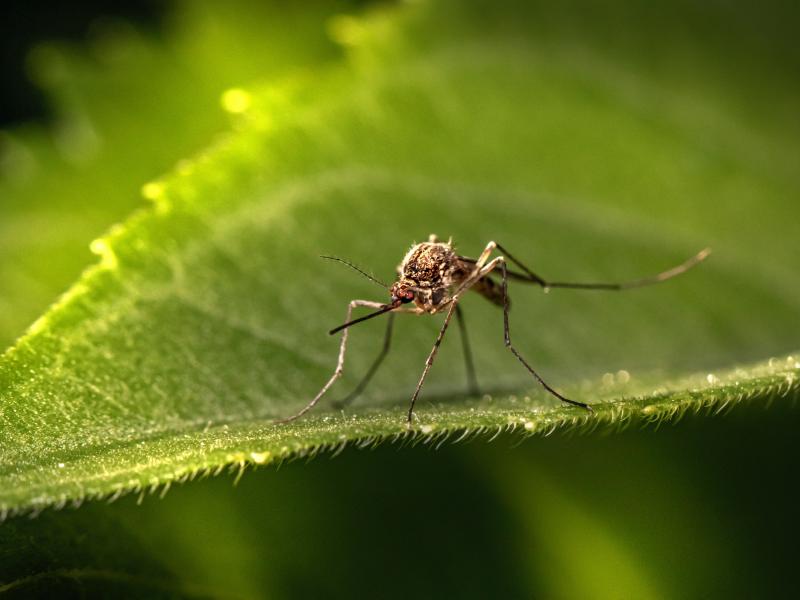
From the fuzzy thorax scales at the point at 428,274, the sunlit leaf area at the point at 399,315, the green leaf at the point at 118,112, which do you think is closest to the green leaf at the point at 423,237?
the sunlit leaf area at the point at 399,315

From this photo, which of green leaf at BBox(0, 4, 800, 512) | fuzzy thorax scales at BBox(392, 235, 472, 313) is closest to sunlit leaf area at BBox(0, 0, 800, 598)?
green leaf at BBox(0, 4, 800, 512)

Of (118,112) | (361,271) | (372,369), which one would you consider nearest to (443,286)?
(361,271)

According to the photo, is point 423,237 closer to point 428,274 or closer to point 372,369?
point 428,274

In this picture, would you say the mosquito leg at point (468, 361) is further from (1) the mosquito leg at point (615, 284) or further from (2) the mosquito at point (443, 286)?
(1) the mosquito leg at point (615, 284)

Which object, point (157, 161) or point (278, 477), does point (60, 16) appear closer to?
Answer: point (157, 161)

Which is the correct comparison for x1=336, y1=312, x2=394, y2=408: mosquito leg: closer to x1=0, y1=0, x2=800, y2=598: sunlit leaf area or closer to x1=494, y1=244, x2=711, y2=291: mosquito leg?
x1=0, y1=0, x2=800, y2=598: sunlit leaf area

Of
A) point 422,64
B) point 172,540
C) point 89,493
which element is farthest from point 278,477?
point 422,64

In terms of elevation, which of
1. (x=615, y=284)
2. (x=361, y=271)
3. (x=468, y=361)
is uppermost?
(x=615, y=284)
